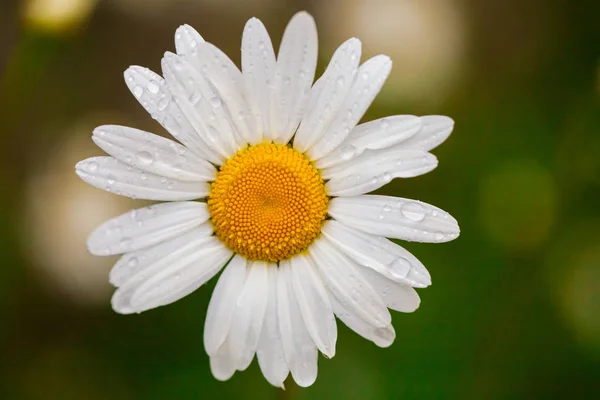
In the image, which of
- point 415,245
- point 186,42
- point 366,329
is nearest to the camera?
point 186,42

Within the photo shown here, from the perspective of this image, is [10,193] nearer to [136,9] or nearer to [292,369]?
[136,9]

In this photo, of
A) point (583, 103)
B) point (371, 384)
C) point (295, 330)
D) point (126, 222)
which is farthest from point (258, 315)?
point (583, 103)

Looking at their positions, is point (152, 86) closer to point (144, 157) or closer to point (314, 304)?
point (144, 157)

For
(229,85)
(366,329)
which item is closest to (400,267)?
(366,329)

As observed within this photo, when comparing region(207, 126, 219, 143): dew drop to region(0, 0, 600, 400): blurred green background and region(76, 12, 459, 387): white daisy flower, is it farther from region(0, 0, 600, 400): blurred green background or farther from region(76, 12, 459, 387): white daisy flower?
region(0, 0, 600, 400): blurred green background

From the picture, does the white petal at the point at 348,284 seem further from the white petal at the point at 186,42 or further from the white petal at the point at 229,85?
the white petal at the point at 186,42
